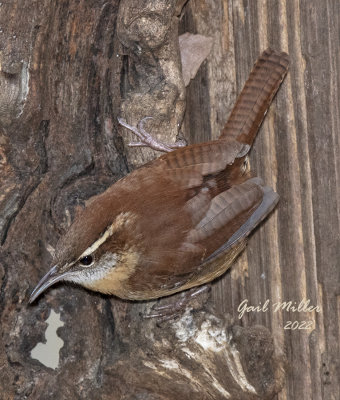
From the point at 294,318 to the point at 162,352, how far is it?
30.1 inches

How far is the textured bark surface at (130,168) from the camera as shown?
13.3 ft

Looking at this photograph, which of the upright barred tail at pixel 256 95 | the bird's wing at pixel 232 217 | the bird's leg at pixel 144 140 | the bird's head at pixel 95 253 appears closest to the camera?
the bird's head at pixel 95 253

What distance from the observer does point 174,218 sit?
3895mm

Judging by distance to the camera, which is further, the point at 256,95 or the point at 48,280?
the point at 256,95

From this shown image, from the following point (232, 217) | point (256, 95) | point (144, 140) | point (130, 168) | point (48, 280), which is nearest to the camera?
point (48, 280)

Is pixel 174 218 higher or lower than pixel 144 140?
lower

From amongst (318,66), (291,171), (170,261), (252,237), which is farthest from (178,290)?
(318,66)

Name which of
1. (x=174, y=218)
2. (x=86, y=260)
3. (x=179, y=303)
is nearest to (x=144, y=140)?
(x=174, y=218)

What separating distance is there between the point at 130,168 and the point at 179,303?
2.67 ft

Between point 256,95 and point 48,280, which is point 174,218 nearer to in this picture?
point 48,280

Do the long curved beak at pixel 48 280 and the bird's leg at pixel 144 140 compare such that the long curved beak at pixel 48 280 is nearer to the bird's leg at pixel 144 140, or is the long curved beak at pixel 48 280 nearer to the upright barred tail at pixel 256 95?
the bird's leg at pixel 144 140

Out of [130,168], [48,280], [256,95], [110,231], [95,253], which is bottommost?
[48,280]

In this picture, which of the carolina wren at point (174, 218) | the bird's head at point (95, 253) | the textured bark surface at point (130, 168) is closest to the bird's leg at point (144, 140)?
the textured bark surface at point (130, 168)

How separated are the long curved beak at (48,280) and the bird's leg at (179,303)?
26.5 inches
